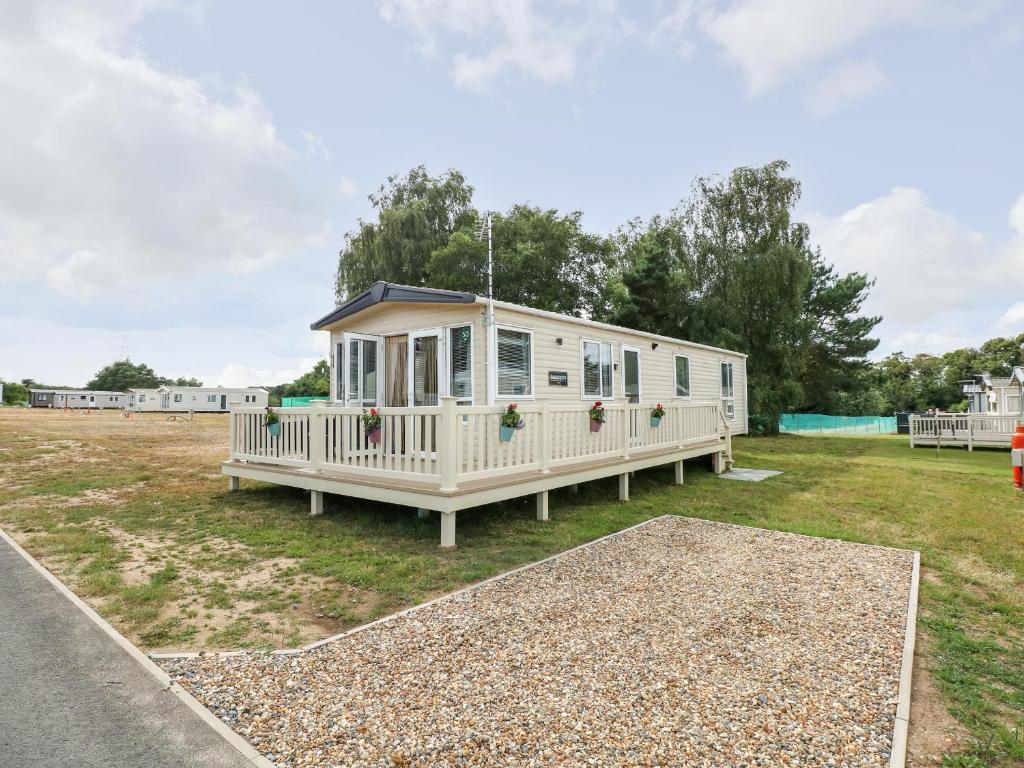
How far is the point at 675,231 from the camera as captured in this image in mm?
23750

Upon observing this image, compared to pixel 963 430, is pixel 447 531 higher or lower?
lower

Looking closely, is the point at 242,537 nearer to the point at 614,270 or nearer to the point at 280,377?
the point at 614,270

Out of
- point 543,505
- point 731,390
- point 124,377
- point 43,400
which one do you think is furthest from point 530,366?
point 124,377

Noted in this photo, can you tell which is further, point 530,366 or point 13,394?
point 13,394

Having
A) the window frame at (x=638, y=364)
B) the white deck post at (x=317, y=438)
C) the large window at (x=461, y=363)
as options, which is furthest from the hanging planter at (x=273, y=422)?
the window frame at (x=638, y=364)

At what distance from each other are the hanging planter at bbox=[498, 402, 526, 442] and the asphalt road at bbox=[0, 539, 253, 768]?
3962mm

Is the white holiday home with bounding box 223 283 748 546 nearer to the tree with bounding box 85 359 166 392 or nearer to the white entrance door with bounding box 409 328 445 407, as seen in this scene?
the white entrance door with bounding box 409 328 445 407

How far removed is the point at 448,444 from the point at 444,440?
0.20ft

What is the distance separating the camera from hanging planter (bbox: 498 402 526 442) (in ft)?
20.1

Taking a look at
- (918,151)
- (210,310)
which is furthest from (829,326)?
(210,310)

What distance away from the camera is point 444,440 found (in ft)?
17.6

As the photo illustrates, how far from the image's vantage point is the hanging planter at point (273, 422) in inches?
293

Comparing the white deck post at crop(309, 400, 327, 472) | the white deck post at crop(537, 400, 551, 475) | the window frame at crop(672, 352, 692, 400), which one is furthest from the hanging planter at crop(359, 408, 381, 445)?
the window frame at crop(672, 352, 692, 400)

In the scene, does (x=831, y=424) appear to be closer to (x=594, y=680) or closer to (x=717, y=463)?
(x=717, y=463)
